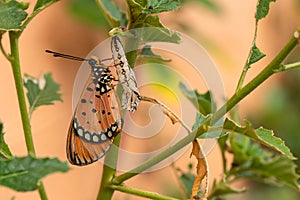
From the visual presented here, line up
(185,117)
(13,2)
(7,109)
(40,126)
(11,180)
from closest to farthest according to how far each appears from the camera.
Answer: (11,180) < (13,2) < (185,117) < (7,109) < (40,126)

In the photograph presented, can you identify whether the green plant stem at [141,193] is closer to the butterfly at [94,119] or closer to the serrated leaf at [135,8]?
the butterfly at [94,119]

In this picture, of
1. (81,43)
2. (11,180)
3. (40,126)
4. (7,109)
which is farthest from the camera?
(81,43)

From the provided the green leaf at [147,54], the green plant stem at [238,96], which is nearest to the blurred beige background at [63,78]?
the green leaf at [147,54]

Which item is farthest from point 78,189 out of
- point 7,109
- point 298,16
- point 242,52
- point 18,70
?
point 18,70

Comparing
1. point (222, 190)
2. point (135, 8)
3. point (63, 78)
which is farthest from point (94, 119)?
point (63, 78)

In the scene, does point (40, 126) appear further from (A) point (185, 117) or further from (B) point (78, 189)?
(A) point (185, 117)

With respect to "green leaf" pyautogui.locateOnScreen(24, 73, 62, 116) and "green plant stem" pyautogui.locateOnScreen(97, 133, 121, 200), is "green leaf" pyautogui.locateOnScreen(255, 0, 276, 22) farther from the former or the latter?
"green leaf" pyautogui.locateOnScreen(24, 73, 62, 116)
